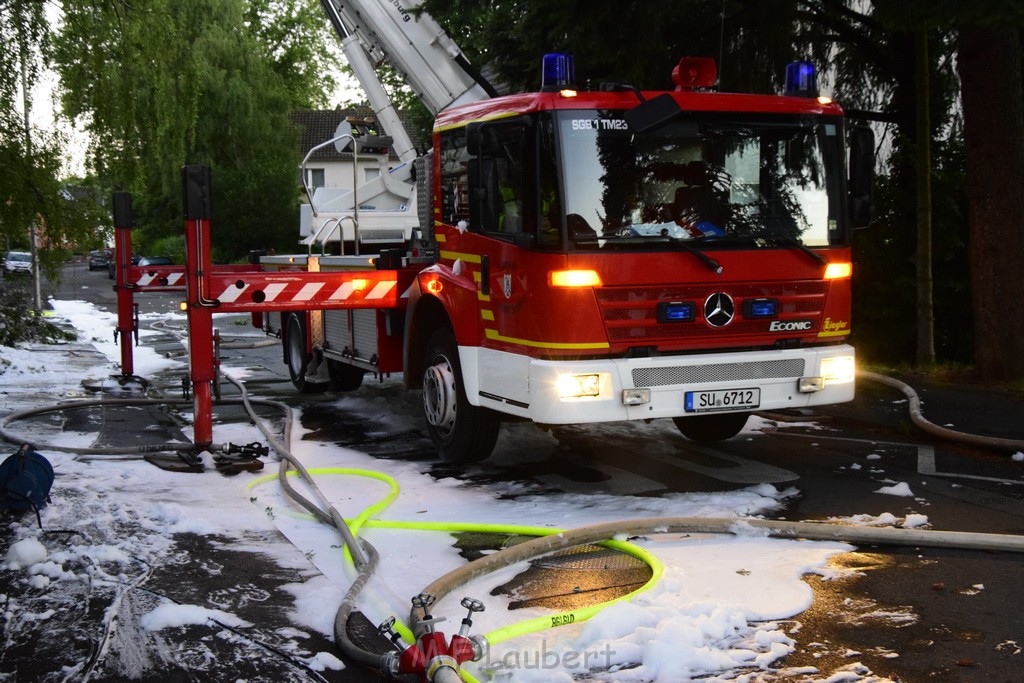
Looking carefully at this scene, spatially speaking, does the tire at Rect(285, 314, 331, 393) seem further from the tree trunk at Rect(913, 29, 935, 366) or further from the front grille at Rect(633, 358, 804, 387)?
the tree trunk at Rect(913, 29, 935, 366)

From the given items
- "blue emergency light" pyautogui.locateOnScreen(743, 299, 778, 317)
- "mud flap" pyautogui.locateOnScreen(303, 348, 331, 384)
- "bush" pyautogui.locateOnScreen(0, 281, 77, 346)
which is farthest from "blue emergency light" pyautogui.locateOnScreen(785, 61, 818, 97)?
"bush" pyautogui.locateOnScreen(0, 281, 77, 346)

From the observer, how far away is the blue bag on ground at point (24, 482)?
20.7 ft

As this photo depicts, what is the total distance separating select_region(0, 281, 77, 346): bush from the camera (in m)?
17.4

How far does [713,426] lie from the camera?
9.06m

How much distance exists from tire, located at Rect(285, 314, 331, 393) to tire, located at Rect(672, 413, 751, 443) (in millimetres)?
4648

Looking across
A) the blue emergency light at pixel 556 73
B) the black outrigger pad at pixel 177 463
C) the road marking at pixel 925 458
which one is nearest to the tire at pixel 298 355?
the black outrigger pad at pixel 177 463

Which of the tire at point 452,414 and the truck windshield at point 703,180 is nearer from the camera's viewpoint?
the truck windshield at point 703,180

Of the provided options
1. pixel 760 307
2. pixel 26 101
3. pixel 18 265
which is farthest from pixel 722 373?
pixel 18 265

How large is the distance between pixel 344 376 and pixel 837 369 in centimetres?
604

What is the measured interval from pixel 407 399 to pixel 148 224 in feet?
160

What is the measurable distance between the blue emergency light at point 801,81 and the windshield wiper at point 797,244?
43.9 inches

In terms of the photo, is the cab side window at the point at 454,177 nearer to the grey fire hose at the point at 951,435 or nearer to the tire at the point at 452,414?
the tire at the point at 452,414

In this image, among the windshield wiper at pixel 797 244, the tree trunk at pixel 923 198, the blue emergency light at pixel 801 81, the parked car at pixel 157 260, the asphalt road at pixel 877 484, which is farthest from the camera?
the parked car at pixel 157 260

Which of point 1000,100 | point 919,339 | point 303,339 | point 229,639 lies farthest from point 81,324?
point 229,639
